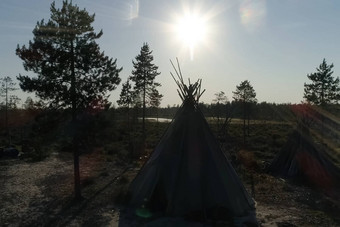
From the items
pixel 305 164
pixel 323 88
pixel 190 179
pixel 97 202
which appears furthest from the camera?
pixel 323 88

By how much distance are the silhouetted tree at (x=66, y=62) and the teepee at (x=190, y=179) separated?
4048mm

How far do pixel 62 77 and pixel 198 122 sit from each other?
20.4 feet

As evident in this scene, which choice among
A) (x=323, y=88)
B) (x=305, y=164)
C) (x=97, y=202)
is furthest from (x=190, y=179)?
(x=323, y=88)

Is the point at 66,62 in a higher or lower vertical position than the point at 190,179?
higher

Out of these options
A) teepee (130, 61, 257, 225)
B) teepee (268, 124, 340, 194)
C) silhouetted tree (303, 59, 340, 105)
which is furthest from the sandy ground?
silhouetted tree (303, 59, 340, 105)

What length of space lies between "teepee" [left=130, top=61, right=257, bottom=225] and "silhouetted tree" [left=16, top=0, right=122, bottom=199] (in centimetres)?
405

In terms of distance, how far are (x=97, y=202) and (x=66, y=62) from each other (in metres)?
6.08

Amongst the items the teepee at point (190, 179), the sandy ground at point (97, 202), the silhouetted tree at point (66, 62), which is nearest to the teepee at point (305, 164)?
the sandy ground at point (97, 202)

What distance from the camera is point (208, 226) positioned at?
1068 centimetres

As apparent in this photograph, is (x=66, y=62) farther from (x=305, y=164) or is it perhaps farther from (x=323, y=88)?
A: (x=323, y=88)

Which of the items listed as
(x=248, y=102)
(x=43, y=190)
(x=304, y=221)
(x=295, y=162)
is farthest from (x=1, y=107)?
(x=304, y=221)

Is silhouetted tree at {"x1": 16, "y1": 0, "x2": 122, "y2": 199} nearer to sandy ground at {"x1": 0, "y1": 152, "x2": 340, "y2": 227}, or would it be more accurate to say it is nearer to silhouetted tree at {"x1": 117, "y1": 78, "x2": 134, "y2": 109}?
sandy ground at {"x1": 0, "y1": 152, "x2": 340, "y2": 227}

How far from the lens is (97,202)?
14234 mm

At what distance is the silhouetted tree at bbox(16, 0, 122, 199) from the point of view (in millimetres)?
14312
